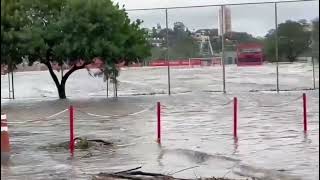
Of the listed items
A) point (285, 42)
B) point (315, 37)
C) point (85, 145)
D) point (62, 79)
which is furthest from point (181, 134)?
point (285, 42)

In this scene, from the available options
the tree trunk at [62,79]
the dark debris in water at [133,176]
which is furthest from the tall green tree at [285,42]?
the dark debris in water at [133,176]

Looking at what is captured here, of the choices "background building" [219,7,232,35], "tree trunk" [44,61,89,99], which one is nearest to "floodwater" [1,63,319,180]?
"tree trunk" [44,61,89,99]

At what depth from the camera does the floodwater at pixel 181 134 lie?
10.8m

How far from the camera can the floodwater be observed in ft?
35.4

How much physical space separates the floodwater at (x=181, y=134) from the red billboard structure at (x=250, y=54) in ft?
2.42

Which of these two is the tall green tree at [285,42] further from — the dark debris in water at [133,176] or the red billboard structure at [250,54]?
the dark debris in water at [133,176]

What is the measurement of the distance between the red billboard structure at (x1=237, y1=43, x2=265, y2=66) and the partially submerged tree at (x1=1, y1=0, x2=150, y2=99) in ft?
19.7

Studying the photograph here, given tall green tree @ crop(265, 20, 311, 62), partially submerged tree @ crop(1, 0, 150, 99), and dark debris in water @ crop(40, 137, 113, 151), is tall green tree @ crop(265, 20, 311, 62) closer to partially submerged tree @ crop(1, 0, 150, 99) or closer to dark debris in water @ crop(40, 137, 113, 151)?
partially submerged tree @ crop(1, 0, 150, 99)

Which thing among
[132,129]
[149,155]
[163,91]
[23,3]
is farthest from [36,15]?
[149,155]

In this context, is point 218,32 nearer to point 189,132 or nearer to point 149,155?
point 189,132

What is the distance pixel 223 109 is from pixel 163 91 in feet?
39.5

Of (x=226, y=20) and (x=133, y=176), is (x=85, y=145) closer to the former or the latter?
(x=133, y=176)

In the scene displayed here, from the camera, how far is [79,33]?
28719mm

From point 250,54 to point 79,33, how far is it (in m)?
10.3
